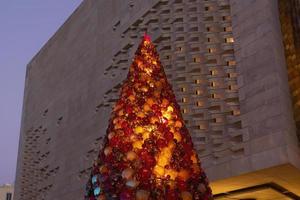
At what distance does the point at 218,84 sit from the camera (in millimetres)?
10945

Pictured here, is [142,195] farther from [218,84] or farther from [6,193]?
[6,193]

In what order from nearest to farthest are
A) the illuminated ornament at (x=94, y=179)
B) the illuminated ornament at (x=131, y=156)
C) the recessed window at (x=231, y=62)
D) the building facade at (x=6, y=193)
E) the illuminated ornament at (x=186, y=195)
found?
the illuminated ornament at (x=186, y=195) → the illuminated ornament at (x=131, y=156) → the illuminated ornament at (x=94, y=179) → the recessed window at (x=231, y=62) → the building facade at (x=6, y=193)

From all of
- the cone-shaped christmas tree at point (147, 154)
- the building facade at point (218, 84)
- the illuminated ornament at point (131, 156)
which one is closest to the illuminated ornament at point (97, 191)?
the cone-shaped christmas tree at point (147, 154)

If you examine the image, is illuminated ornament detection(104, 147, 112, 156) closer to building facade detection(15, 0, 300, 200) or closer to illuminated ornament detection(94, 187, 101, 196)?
illuminated ornament detection(94, 187, 101, 196)

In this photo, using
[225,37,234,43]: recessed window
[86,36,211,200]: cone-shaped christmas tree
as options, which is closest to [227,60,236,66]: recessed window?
[225,37,234,43]: recessed window

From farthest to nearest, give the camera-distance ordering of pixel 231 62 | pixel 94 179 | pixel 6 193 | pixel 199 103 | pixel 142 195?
pixel 6 193
pixel 199 103
pixel 231 62
pixel 94 179
pixel 142 195

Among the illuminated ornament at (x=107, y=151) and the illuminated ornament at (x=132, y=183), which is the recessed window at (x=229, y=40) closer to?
the illuminated ornament at (x=107, y=151)

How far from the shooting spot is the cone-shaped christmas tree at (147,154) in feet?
13.8

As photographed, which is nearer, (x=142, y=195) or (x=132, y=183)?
(x=142, y=195)

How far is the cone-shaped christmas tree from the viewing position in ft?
13.8

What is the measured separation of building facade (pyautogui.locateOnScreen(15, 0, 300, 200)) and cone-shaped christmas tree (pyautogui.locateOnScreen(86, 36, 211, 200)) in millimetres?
4911

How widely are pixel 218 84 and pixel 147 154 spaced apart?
6928mm

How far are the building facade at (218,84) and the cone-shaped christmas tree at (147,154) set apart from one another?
4.91 metres

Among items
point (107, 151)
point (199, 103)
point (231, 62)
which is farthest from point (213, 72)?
point (107, 151)
